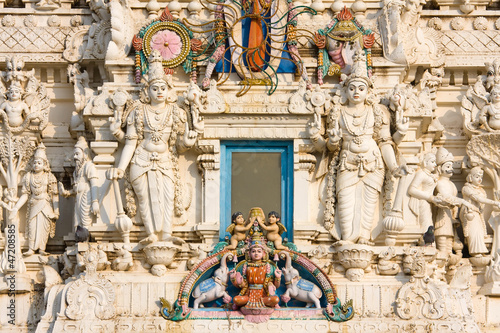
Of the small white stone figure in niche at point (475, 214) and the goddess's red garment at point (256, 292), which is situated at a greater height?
the small white stone figure in niche at point (475, 214)

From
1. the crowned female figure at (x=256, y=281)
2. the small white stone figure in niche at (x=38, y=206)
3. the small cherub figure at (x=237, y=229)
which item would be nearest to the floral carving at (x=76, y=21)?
the small white stone figure in niche at (x=38, y=206)

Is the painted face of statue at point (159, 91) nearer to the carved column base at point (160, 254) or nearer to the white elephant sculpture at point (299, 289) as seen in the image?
the carved column base at point (160, 254)

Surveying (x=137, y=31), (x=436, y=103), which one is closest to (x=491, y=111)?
(x=436, y=103)

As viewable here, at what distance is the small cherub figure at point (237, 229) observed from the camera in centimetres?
2741

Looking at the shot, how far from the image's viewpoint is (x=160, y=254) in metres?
27.3

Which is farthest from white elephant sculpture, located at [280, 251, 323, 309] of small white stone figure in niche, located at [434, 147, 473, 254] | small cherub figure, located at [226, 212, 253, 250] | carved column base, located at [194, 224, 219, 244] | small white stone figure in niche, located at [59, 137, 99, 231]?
small white stone figure in niche, located at [59, 137, 99, 231]

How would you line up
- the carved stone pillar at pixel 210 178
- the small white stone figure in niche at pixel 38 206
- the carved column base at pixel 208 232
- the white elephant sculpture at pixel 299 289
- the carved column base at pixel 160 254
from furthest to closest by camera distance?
the small white stone figure in niche at pixel 38 206
the carved stone pillar at pixel 210 178
the carved column base at pixel 208 232
the carved column base at pixel 160 254
the white elephant sculpture at pixel 299 289

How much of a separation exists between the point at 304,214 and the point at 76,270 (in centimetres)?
366

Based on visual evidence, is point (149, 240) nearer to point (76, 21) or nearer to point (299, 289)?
point (299, 289)

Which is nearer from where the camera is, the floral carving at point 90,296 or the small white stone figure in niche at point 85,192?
the floral carving at point 90,296

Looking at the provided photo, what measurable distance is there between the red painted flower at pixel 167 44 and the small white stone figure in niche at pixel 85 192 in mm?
2124

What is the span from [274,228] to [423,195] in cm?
244

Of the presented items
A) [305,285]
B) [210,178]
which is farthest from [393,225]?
[210,178]

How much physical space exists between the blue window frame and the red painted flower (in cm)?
176
